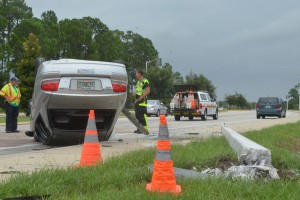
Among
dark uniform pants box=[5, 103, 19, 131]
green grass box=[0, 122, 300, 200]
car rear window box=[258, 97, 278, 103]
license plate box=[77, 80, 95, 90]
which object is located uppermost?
car rear window box=[258, 97, 278, 103]

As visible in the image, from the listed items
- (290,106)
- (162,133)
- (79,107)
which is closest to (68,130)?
(79,107)

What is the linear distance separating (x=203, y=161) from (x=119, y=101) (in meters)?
3.11

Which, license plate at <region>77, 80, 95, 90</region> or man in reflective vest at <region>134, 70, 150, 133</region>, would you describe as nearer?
license plate at <region>77, 80, 95, 90</region>

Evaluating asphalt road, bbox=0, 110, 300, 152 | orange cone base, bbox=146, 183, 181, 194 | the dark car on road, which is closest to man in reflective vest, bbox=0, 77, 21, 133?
asphalt road, bbox=0, 110, 300, 152

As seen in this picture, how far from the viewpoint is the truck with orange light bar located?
99.5 feet

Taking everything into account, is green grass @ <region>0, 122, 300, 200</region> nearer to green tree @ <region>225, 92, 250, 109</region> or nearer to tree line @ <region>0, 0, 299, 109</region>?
tree line @ <region>0, 0, 299, 109</region>

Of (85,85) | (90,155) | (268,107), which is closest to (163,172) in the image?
(90,155)

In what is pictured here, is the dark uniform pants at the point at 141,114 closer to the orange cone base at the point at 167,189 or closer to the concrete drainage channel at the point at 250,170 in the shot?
the concrete drainage channel at the point at 250,170

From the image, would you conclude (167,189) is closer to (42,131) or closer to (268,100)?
(42,131)

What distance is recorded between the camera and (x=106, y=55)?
250ft

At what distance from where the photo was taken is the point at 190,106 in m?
30.4

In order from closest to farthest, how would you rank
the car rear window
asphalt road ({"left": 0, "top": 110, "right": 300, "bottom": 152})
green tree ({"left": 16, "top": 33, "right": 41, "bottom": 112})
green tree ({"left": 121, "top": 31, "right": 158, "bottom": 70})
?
asphalt road ({"left": 0, "top": 110, "right": 300, "bottom": 152})
the car rear window
green tree ({"left": 16, "top": 33, "right": 41, "bottom": 112})
green tree ({"left": 121, "top": 31, "right": 158, "bottom": 70})

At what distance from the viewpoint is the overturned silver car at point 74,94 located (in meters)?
8.77

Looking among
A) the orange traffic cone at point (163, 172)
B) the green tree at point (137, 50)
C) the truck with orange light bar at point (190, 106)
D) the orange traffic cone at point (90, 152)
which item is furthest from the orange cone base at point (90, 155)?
the green tree at point (137, 50)
